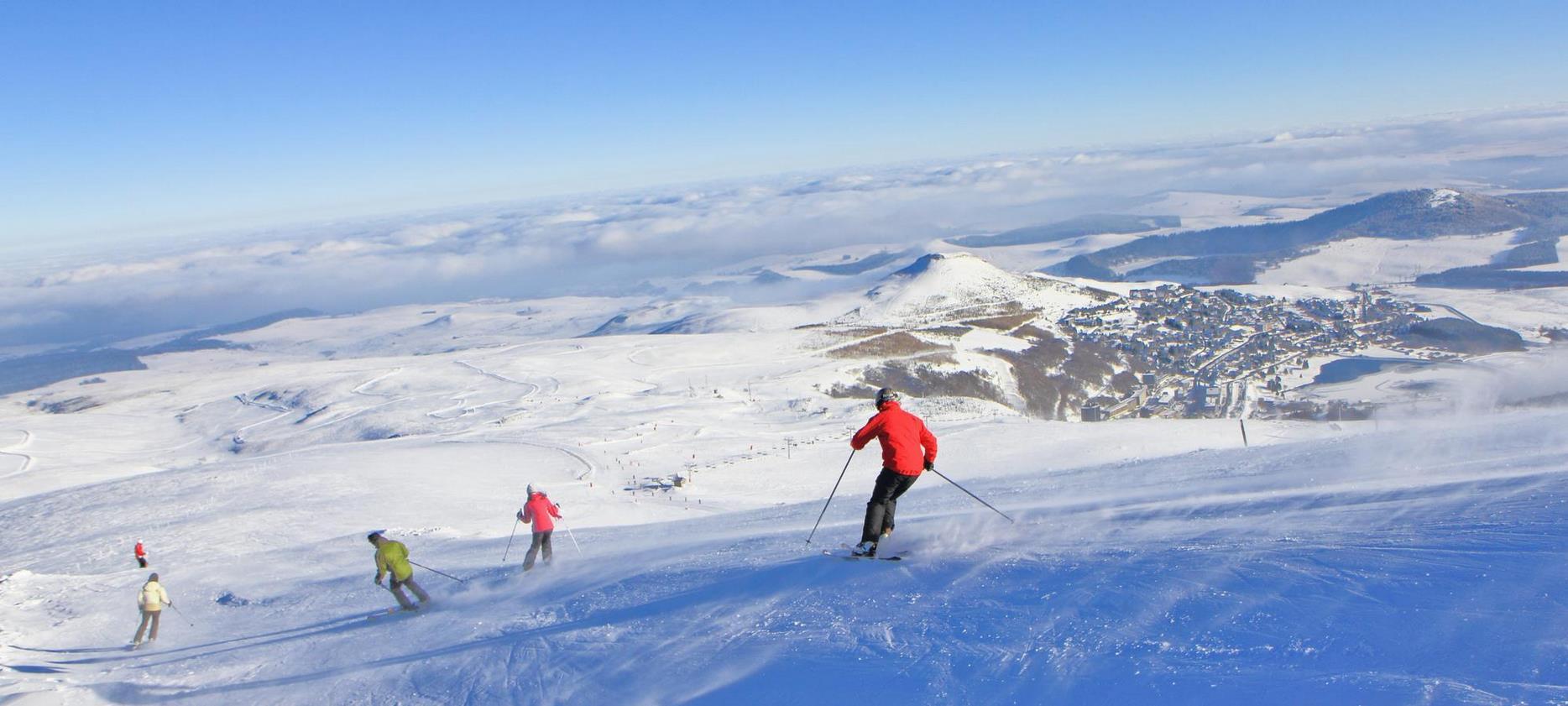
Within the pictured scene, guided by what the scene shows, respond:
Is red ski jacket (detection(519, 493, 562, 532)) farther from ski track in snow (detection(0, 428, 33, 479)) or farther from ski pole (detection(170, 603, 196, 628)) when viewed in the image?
ski track in snow (detection(0, 428, 33, 479))

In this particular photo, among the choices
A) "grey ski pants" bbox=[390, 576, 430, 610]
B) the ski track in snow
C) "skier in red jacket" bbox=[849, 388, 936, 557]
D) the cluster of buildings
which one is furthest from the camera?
the cluster of buildings

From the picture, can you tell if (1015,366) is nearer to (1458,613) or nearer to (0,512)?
(0,512)

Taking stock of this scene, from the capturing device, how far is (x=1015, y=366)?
74250 mm

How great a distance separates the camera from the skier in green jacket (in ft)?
35.3

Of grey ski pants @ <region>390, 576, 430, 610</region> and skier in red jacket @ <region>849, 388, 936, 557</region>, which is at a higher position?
skier in red jacket @ <region>849, 388, 936, 557</region>

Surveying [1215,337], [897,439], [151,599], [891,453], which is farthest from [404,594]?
[1215,337]

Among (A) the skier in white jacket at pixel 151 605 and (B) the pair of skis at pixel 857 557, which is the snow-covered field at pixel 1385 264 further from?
Result: (A) the skier in white jacket at pixel 151 605

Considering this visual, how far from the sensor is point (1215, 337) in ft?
322

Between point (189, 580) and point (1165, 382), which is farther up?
point (189, 580)

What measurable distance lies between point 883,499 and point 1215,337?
336ft

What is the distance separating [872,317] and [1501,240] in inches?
6860

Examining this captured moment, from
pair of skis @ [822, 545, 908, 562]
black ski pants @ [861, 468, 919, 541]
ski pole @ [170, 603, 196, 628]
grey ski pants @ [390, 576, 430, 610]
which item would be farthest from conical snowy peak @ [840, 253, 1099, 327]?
black ski pants @ [861, 468, 919, 541]

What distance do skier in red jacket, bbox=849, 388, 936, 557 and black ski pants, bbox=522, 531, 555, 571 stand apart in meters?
5.38

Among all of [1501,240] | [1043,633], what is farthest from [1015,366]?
[1501,240]
